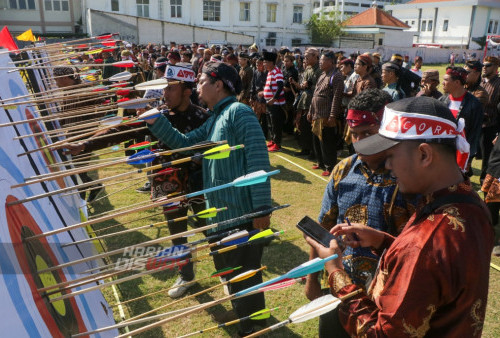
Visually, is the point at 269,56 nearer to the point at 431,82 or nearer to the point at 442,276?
the point at 431,82

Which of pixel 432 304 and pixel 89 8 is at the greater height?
pixel 89 8

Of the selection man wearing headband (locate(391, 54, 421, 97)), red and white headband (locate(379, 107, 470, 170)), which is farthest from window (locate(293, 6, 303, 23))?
red and white headband (locate(379, 107, 470, 170))

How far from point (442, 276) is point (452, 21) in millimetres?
53287

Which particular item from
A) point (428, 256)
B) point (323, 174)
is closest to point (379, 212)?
point (428, 256)

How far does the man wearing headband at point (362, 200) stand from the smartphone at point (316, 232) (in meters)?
0.26

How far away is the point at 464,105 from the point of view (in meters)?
5.02

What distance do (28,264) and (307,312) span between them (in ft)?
2.88

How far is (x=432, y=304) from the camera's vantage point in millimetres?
1138

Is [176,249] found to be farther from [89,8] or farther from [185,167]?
[89,8]

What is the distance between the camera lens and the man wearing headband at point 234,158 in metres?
2.62

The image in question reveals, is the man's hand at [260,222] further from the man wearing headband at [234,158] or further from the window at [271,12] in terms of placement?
the window at [271,12]

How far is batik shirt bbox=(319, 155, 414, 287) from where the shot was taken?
1.90 m

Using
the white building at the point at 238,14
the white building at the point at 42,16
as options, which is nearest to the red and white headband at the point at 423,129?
the white building at the point at 238,14

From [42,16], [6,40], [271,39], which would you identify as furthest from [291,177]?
[271,39]
